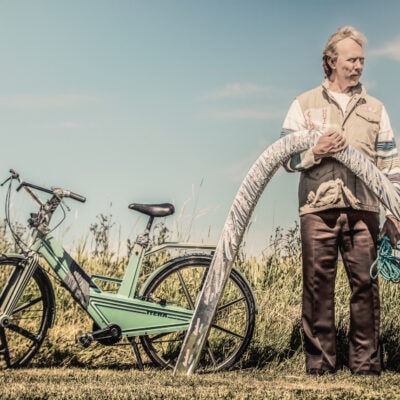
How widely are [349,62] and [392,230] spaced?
129 cm

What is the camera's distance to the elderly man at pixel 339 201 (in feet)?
22.5

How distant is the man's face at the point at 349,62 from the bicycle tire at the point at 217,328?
169cm

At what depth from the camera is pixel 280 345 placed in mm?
7945

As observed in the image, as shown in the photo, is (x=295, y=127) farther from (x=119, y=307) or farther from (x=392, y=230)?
(x=119, y=307)

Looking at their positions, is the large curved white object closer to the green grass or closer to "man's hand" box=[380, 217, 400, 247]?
"man's hand" box=[380, 217, 400, 247]

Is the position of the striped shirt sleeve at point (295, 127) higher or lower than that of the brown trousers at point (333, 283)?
higher

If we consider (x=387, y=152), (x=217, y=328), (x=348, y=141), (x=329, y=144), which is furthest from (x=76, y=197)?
(x=387, y=152)

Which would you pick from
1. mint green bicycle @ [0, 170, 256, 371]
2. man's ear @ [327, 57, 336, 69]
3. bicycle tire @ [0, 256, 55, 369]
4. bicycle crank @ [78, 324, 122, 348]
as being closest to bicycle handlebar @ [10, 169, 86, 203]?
mint green bicycle @ [0, 170, 256, 371]

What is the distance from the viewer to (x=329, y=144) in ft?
22.0

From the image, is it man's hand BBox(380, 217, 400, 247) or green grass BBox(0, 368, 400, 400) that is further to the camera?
man's hand BBox(380, 217, 400, 247)

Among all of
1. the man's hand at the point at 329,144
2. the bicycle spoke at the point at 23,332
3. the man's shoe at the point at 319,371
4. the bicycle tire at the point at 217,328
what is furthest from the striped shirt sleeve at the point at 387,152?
the bicycle spoke at the point at 23,332

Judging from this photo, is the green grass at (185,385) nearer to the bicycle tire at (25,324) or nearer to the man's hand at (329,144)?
the bicycle tire at (25,324)

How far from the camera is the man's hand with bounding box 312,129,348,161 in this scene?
22.1ft

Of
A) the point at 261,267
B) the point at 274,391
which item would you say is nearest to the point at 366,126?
the point at 274,391
